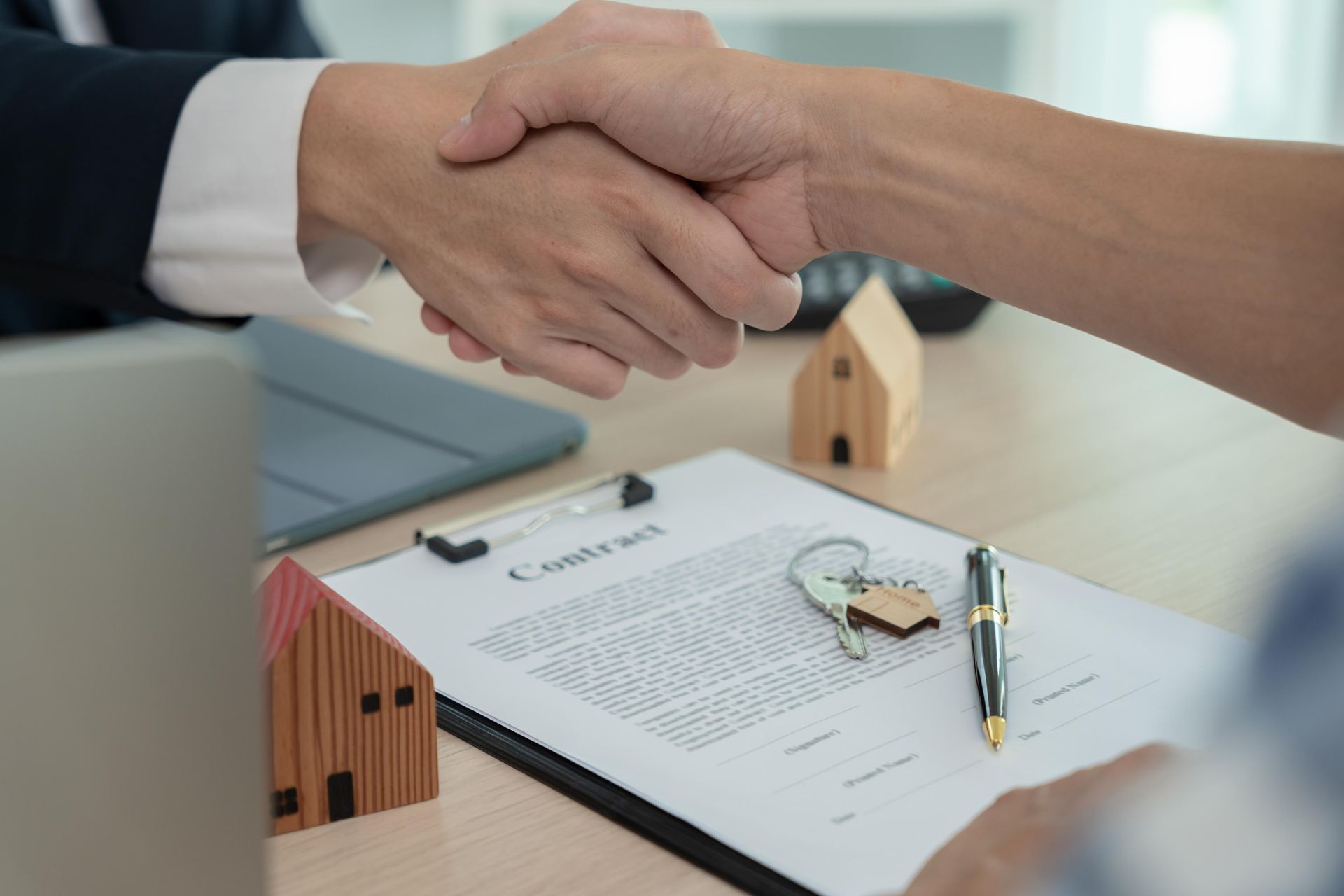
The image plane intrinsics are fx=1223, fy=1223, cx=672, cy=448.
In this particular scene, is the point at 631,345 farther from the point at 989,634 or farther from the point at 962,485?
the point at 989,634

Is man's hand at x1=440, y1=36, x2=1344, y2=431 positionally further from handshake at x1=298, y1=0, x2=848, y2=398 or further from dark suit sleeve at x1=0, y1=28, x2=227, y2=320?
dark suit sleeve at x1=0, y1=28, x2=227, y2=320

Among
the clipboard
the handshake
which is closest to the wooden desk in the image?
A: the clipboard

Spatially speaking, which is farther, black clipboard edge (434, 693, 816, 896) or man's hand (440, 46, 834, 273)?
man's hand (440, 46, 834, 273)

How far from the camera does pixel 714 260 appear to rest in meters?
0.76

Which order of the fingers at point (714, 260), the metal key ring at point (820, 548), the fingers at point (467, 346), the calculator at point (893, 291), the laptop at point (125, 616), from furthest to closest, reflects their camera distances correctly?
the calculator at point (893, 291) < the fingers at point (467, 346) < the fingers at point (714, 260) < the metal key ring at point (820, 548) < the laptop at point (125, 616)

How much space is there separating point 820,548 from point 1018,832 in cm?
27

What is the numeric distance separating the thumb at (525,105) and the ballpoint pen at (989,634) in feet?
1.15

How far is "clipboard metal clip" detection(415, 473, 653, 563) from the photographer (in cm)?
68

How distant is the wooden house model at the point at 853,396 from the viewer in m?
0.83

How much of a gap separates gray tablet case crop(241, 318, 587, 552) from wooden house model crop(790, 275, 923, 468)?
16 centimetres

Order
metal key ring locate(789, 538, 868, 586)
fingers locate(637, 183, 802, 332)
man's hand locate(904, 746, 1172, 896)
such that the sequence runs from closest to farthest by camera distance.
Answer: man's hand locate(904, 746, 1172, 896) → metal key ring locate(789, 538, 868, 586) → fingers locate(637, 183, 802, 332)
